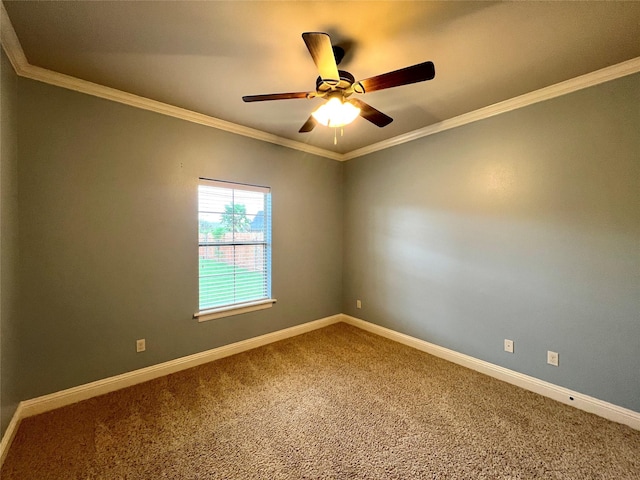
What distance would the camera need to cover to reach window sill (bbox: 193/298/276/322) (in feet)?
9.11

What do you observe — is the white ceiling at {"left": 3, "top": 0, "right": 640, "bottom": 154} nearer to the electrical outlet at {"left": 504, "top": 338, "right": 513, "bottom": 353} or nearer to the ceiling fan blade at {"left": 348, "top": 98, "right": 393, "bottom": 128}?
the ceiling fan blade at {"left": 348, "top": 98, "right": 393, "bottom": 128}

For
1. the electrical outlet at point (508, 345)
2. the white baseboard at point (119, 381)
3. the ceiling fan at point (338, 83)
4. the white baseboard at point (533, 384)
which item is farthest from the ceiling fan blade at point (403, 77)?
the white baseboard at point (119, 381)

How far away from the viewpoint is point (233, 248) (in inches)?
120

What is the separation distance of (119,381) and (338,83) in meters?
2.91

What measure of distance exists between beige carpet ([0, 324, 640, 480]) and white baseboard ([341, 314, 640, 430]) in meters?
0.08

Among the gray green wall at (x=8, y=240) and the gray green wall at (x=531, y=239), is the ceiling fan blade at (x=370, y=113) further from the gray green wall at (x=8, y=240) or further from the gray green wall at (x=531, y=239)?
the gray green wall at (x=8, y=240)

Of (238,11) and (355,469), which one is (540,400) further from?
(238,11)

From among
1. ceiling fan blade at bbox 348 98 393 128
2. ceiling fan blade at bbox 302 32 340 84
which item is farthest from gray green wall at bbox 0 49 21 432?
ceiling fan blade at bbox 348 98 393 128

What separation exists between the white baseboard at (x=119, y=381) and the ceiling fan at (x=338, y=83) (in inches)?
96.7

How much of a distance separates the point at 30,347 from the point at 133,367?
2.34 ft

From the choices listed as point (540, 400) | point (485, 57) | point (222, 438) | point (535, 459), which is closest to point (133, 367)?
point (222, 438)

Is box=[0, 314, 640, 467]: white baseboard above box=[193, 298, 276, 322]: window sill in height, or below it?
below

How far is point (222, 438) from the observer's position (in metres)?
1.76

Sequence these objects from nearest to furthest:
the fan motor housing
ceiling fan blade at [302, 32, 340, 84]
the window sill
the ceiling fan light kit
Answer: ceiling fan blade at [302, 32, 340, 84]
the fan motor housing
the ceiling fan light kit
the window sill
